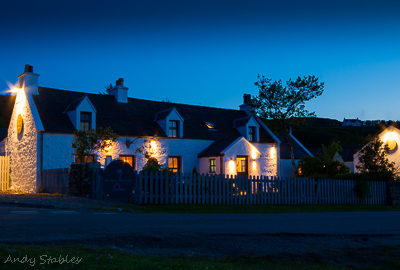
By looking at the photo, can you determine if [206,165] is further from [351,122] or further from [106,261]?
[351,122]

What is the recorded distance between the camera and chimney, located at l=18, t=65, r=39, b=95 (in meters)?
25.8

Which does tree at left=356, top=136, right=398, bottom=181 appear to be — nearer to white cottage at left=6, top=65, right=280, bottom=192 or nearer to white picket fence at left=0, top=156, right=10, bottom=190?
white cottage at left=6, top=65, right=280, bottom=192

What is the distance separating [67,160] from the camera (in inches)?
968

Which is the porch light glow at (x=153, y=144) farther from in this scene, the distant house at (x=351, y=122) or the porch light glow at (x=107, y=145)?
the distant house at (x=351, y=122)

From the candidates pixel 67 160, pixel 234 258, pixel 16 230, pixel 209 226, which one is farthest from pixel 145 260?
pixel 67 160

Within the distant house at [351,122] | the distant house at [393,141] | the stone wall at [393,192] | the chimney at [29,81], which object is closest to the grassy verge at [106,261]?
the stone wall at [393,192]

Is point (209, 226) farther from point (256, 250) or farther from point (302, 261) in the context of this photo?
point (302, 261)

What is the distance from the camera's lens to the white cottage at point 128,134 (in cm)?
2447

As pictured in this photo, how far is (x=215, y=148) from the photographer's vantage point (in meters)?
29.0

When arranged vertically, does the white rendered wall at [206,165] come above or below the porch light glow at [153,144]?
below

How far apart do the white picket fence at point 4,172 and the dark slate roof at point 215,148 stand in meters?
12.9

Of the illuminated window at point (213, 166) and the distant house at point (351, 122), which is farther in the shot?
the distant house at point (351, 122)

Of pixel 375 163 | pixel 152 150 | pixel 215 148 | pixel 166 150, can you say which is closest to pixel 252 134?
pixel 215 148

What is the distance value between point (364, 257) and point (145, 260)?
3443 mm
